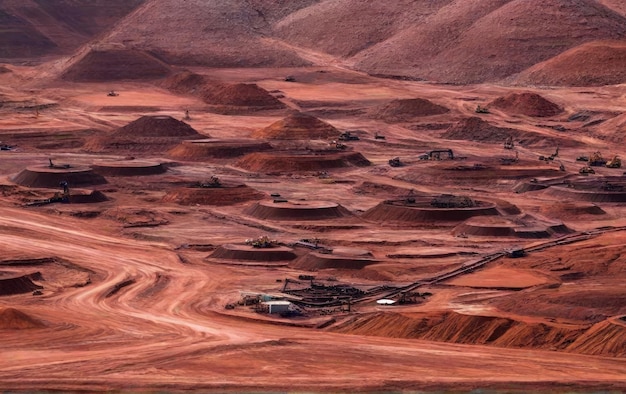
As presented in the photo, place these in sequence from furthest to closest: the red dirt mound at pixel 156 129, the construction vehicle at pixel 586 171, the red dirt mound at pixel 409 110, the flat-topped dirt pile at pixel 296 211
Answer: the red dirt mound at pixel 409 110, the red dirt mound at pixel 156 129, the construction vehicle at pixel 586 171, the flat-topped dirt pile at pixel 296 211

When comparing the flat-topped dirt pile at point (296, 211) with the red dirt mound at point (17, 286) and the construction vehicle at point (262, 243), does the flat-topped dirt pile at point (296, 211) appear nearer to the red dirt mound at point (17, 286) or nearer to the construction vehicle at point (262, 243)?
the construction vehicle at point (262, 243)

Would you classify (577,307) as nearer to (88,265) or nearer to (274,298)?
(274,298)

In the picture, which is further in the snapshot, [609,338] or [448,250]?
[448,250]

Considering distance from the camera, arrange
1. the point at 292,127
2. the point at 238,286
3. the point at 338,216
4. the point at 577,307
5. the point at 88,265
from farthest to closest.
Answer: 1. the point at 292,127
2. the point at 338,216
3. the point at 88,265
4. the point at 238,286
5. the point at 577,307

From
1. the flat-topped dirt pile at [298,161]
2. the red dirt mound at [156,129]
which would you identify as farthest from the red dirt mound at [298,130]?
the flat-topped dirt pile at [298,161]

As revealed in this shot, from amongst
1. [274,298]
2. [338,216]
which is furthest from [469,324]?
[338,216]

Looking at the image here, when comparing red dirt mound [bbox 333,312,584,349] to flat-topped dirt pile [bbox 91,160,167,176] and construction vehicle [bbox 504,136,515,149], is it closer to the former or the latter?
flat-topped dirt pile [bbox 91,160,167,176]
